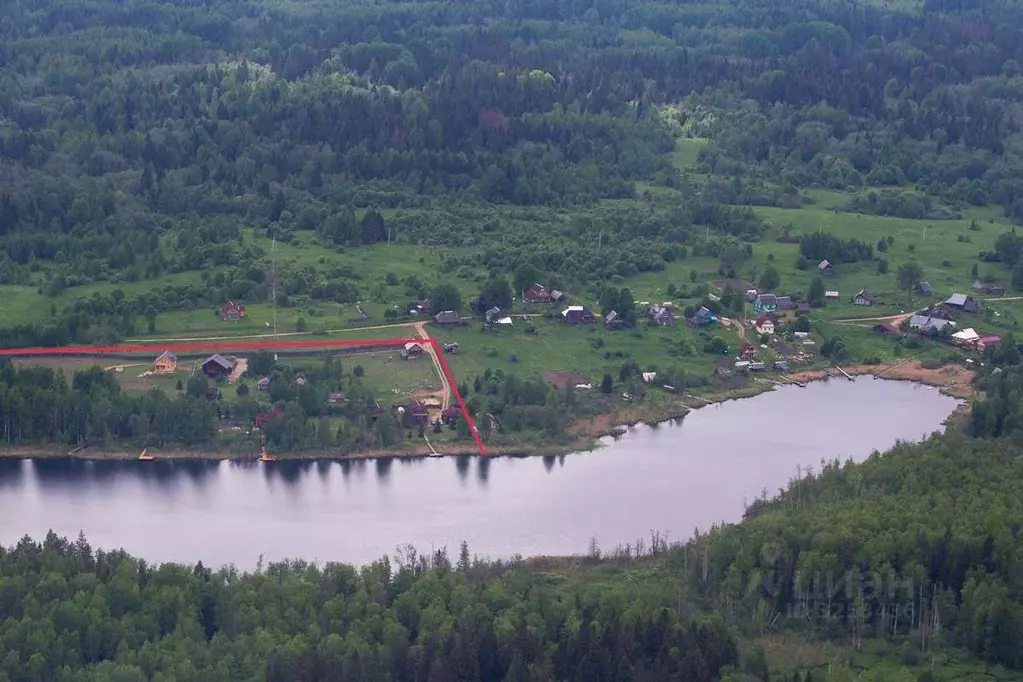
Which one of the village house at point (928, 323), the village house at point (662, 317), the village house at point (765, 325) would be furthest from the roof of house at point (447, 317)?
the village house at point (928, 323)

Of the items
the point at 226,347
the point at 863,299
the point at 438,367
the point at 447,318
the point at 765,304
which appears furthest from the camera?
the point at 863,299

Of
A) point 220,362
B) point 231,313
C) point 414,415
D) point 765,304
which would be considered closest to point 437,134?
point 765,304

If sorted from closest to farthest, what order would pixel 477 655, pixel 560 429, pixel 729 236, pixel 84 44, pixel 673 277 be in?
pixel 477 655
pixel 560 429
pixel 673 277
pixel 729 236
pixel 84 44

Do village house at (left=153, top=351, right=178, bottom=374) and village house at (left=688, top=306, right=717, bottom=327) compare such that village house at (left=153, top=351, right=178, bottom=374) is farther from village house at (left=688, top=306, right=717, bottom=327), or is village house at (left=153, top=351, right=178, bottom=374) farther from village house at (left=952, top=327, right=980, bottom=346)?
village house at (left=952, top=327, right=980, bottom=346)

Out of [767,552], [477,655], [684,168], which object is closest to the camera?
[477,655]

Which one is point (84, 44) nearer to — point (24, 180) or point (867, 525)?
point (24, 180)

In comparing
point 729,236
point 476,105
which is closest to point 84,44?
point 476,105

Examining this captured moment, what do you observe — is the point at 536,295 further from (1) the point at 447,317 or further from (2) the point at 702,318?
(2) the point at 702,318
